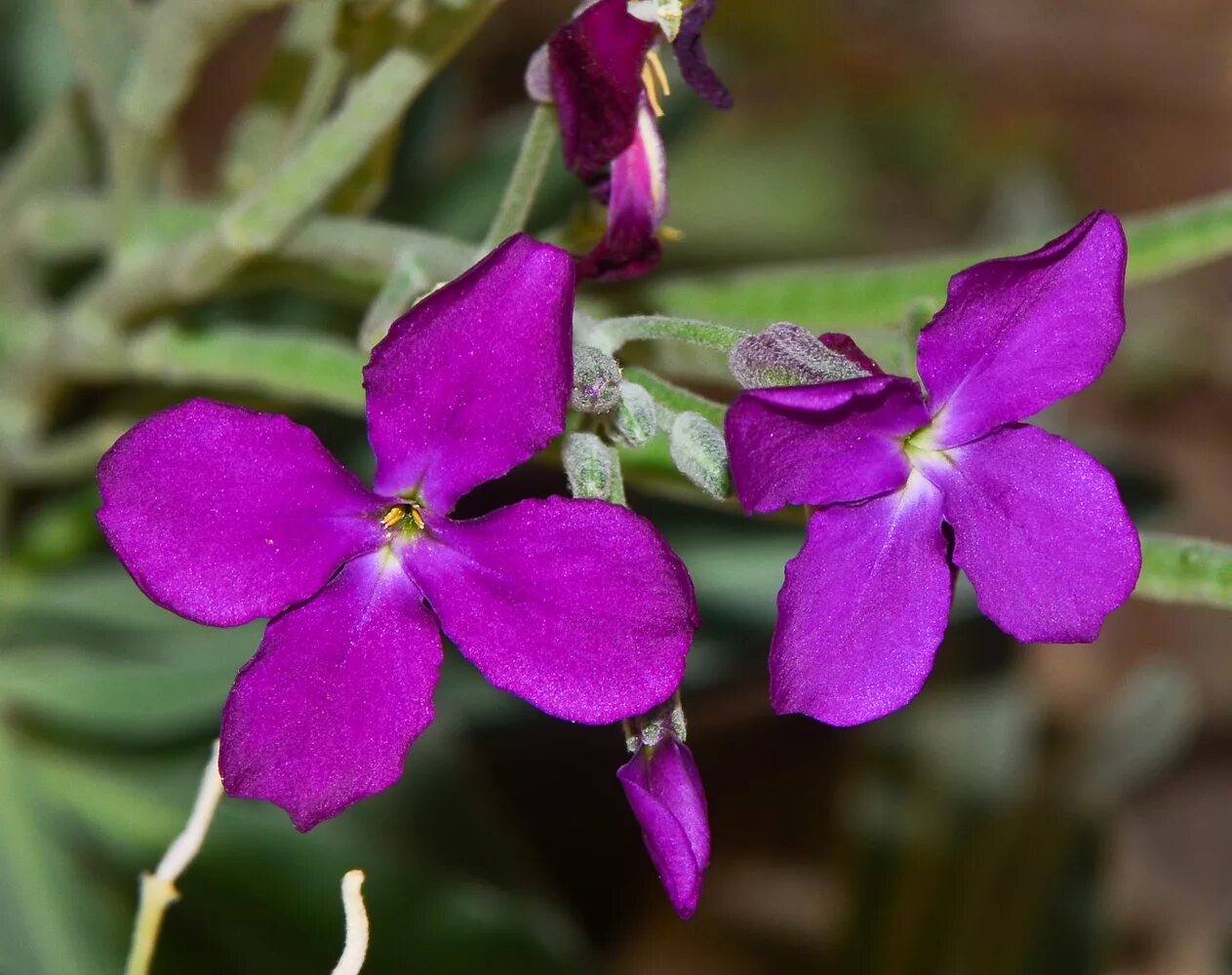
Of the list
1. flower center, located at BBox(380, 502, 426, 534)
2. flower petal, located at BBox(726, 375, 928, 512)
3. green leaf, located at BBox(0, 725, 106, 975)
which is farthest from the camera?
green leaf, located at BBox(0, 725, 106, 975)

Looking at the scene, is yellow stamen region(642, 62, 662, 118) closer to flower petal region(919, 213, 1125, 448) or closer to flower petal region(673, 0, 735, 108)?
flower petal region(673, 0, 735, 108)

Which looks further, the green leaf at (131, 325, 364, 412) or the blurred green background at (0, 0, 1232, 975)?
the blurred green background at (0, 0, 1232, 975)

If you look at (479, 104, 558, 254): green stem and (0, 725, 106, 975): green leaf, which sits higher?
(479, 104, 558, 254): green stem

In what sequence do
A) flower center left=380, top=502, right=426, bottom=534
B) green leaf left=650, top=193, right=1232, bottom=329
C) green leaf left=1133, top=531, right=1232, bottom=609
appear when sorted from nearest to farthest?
1. flower center left=380, top=502, right=426, bottom=534
2. green leaf left=1133, top=531, right=1232, bottom=609
3. green leaf left=650, top=193, right=1232, bottom=329

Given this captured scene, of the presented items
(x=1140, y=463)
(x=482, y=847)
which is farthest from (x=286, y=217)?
(x=1140, y=463)

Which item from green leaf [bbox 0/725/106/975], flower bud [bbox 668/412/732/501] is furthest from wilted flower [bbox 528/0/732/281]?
green leaf [bbox 0/725/106/975]

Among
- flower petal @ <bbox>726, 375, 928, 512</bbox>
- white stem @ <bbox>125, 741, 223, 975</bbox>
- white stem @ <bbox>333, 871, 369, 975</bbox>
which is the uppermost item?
flower petal @ <bbox>726, 375, 928, 512</bbox>
